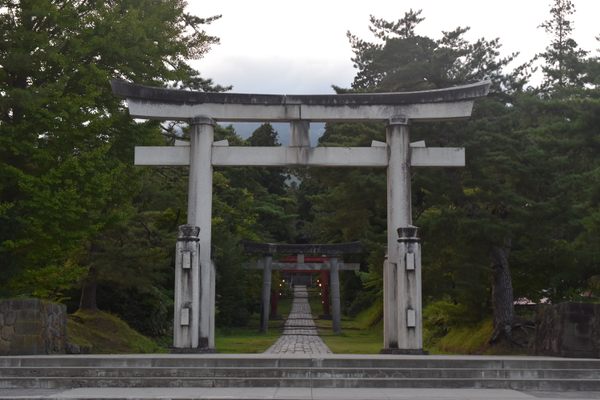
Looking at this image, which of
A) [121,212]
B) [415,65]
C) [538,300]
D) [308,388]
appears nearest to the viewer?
[308,388]

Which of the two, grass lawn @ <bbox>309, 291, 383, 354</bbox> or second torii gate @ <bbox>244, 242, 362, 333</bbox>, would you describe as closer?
grass lawn @ <bbox>309, 291, 383, 354</bbox>

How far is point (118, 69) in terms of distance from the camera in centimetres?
1836

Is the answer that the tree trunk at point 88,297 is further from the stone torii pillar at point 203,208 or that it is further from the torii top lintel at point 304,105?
the torii top lintel at point 304,105

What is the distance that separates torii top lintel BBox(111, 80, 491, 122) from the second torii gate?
23109 mm

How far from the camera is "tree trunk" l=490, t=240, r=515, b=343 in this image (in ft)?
63.6

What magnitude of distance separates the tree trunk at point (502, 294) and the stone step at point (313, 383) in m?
8.22

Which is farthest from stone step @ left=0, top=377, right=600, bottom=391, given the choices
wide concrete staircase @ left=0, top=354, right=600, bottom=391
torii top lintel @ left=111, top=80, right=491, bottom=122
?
torii top lintel @ left=111, top=80, right=491, bottom=122

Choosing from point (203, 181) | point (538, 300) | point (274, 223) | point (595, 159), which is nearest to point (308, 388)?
point (203, 181)

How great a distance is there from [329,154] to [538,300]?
9.40 metres

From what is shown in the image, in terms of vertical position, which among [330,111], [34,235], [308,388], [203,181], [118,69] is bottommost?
[308,388]

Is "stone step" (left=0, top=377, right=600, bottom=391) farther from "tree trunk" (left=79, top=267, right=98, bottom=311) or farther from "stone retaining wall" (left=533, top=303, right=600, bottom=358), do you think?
"tree trunk" (left=79, top=267, right=98, bottom=311)

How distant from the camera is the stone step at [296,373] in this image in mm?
11453

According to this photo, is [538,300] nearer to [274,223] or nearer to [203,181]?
[203,181]

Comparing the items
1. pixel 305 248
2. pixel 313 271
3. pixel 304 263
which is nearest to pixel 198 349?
pixel 305 248
